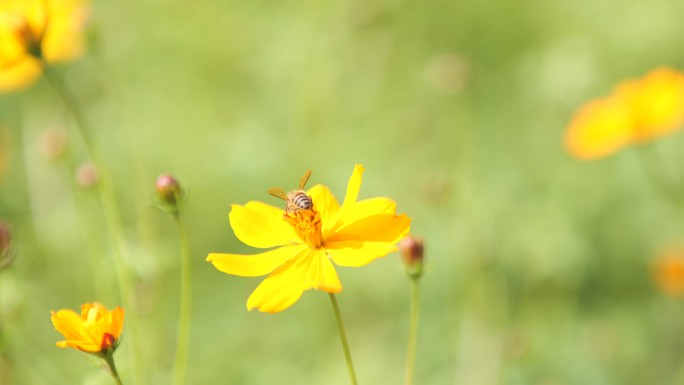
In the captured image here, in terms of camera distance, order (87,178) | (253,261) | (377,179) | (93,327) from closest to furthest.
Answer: (93,327)
(253,261)
(87,178)
(377,179)

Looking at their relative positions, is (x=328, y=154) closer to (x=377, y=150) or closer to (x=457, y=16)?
(x=377, y=150)

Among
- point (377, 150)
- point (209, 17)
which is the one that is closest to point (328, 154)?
point (377, 150)

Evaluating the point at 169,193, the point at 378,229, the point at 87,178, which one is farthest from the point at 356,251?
the point at 87,178

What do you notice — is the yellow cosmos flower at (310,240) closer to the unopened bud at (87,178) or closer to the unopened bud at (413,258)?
the unopened bud at (413,258)

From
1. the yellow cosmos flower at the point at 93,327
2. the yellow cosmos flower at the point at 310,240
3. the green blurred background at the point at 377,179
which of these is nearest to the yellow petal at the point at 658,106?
the green blurred background at the point at 377,179

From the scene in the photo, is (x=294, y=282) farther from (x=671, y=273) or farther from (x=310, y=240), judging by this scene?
(x=671, y=273)
